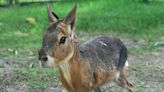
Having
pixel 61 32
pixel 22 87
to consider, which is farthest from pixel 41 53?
pixel 22 87

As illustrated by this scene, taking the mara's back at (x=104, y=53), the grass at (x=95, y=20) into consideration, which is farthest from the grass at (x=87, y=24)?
the mara's back at (x=104, y=53)

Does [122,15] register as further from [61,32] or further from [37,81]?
[61,32]

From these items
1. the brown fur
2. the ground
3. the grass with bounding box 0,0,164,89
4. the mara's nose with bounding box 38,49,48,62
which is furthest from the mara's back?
the grass with bounding box 0,0,164,89

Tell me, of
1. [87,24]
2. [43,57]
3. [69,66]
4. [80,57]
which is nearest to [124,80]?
[80,57]

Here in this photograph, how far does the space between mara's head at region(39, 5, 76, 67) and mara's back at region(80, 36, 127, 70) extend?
1.43 feet

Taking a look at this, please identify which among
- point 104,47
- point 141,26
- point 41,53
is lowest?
point 141,26

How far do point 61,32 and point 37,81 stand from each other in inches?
96.7

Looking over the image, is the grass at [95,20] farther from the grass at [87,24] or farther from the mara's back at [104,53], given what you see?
the mara's back at [104,53]

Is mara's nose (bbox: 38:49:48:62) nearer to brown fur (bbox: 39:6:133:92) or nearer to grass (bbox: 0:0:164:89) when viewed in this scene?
brown fur (bbox: 39:6:133:92)

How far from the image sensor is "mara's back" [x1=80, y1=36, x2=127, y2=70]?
5.14m

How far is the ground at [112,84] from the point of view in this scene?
6.61 meters

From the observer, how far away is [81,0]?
41.3 ft

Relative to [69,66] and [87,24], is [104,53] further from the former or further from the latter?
[87,24]

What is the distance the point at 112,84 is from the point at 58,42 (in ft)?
8.22
